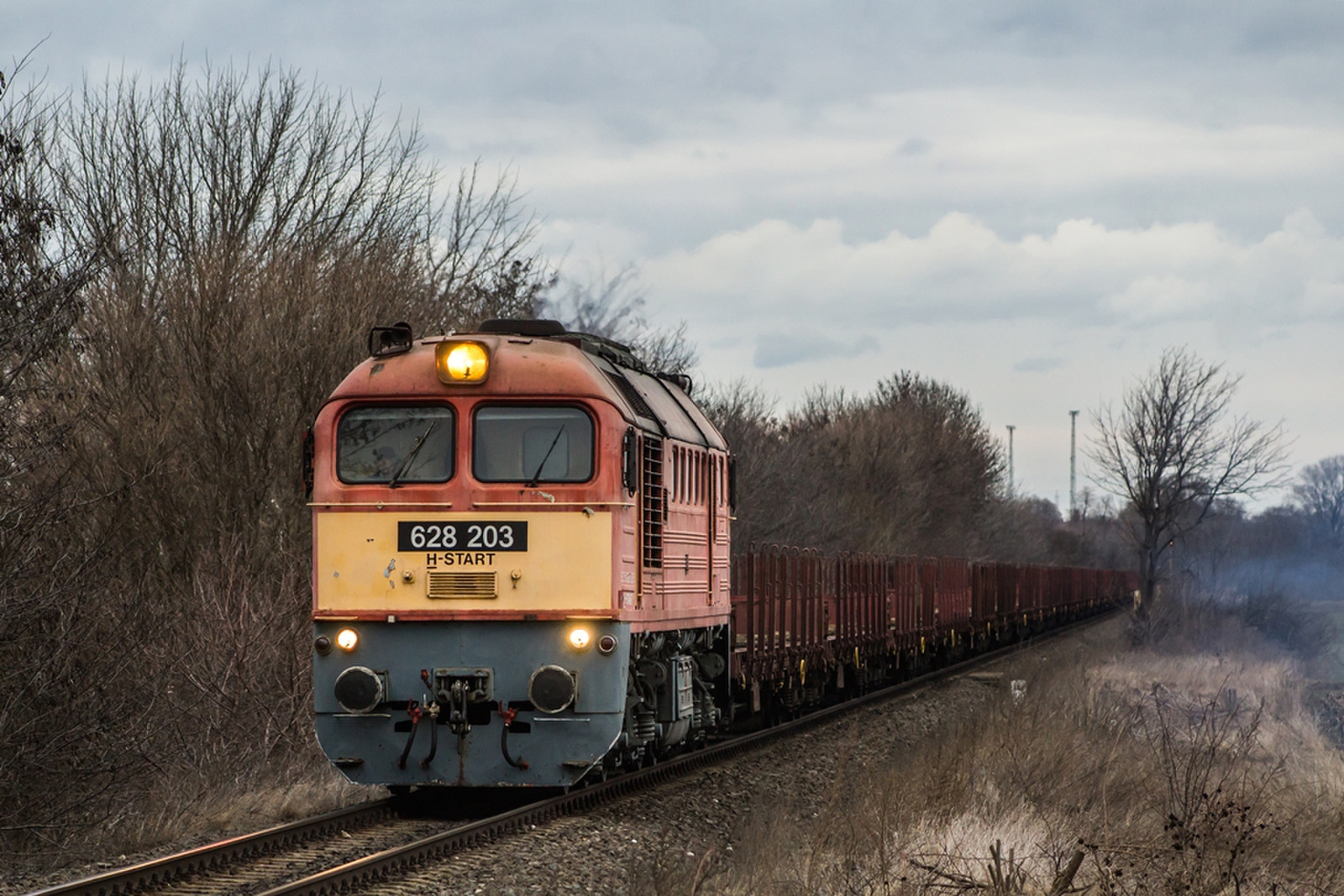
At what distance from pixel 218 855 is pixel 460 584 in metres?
2.41

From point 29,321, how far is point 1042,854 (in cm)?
737

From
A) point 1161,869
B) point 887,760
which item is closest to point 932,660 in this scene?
point 887,760

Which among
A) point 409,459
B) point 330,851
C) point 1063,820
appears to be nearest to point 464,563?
point 409,459

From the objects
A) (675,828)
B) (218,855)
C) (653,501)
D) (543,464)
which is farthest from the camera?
(653,501)

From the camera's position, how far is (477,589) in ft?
33.2

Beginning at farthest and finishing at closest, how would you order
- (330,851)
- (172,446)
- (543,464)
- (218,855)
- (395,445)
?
1. (172,446)
2. (395,445)
3. (543,464)
4. (330,851)
5. (218,855)

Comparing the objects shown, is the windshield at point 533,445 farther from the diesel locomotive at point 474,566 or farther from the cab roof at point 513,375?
the cab roof at point 513,375

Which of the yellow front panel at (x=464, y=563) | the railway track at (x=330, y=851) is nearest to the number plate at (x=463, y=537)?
the yellow front panel at (x=464, y=563)

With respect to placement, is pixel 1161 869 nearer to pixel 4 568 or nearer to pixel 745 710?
pixel 4 568

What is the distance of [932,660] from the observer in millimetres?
29656

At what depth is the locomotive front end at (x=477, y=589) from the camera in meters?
10.0

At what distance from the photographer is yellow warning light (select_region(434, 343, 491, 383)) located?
408 inches

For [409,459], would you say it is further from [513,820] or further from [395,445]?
[513,820]

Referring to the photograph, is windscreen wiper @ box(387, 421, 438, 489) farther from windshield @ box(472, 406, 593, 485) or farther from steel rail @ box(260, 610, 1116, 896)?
steel rail @ box(260, 610, 1116, 896)
